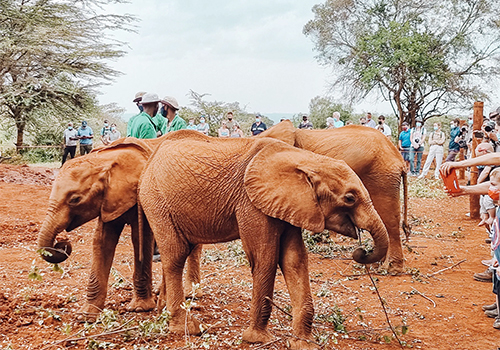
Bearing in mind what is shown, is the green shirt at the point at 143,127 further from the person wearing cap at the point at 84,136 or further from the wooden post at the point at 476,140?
the person wearing cap at the point at 84,136

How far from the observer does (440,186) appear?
19.0 metres

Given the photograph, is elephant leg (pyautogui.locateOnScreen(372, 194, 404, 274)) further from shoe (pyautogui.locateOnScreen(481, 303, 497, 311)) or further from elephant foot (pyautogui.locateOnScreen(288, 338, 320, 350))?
elephant foot (pyautogui.locateOnScreen(288, 338, 320, 350))

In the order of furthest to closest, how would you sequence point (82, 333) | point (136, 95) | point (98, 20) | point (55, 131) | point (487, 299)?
point (98, 20)
point (55, 131)
point (136, 95)
point (487, 299)
point (82, 333)

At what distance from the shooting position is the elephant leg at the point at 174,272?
15.9 ft

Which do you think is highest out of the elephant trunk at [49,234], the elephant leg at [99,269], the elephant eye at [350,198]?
the elephant eye at [350,198]

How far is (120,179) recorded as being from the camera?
5.16 meters

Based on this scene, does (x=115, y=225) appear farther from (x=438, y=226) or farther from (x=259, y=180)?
(x=438, y=226)

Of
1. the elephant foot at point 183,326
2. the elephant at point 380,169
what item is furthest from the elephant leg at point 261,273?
the elephant at point 380,169

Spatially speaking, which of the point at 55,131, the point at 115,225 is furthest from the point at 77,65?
the point at 115,225

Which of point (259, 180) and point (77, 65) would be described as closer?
point (259, 180)

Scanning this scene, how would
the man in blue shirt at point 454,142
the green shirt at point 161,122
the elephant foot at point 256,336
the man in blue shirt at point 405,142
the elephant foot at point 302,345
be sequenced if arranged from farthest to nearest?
the man in blue shirt at point 405,142, the man in blue shirt at point 454,142, the green shirt at point 161,122, the elephant foot at point 256,336, the elephant foot at point 302,345

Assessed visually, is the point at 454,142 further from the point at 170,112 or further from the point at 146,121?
the point at 146,121

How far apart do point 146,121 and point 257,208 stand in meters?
3.58

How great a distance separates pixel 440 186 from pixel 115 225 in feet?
53.4
